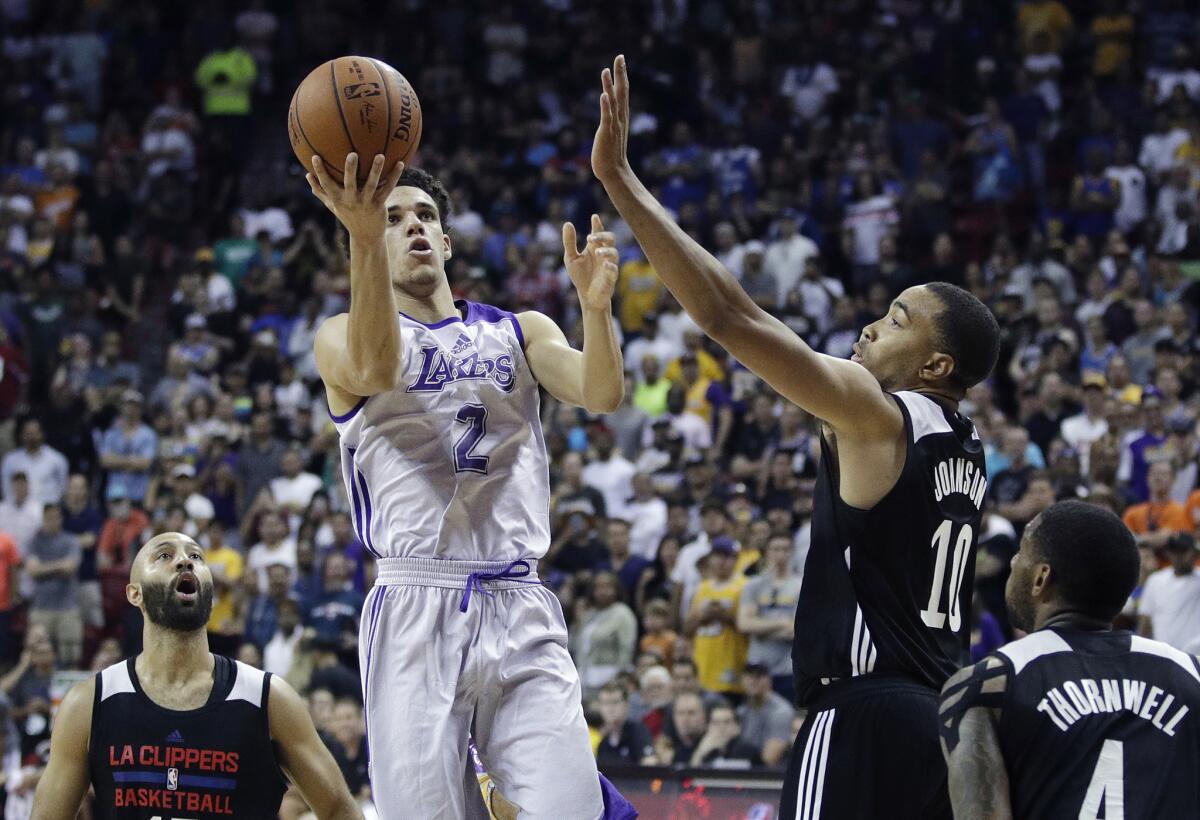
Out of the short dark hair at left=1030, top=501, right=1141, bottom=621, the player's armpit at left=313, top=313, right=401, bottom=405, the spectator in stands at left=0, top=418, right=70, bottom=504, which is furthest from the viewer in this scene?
the spectator in stands at left=0, top=418, right=70, bottom=504

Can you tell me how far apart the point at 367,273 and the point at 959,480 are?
175cm

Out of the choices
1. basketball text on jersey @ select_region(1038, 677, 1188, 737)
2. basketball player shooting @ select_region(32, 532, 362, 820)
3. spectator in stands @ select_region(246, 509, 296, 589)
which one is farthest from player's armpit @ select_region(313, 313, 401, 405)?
spectator in stands @ select_region(246, 509, 296, 589)

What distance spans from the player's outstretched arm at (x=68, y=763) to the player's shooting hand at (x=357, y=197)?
2211 millimetres

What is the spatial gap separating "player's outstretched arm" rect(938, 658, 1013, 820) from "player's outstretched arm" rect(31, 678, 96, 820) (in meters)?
3.33

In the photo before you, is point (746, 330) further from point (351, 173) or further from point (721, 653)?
point (721, 653)

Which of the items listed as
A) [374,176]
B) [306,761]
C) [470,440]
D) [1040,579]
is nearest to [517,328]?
[470,440]

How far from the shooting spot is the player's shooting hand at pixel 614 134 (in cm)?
444

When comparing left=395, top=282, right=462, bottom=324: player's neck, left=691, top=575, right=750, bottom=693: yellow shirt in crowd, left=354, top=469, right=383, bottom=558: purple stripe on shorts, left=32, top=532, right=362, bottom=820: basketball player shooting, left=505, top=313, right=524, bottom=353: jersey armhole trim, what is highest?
left=395, top=282, right=462, bottom=324: player's neck

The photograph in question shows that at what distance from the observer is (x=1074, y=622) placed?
4.00 metres

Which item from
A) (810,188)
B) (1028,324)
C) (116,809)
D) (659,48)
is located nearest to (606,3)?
(659,48)

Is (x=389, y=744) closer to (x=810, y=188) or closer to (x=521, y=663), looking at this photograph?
(x=521, y=663)

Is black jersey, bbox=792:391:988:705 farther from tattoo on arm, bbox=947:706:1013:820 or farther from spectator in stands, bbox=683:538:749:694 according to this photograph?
spectator in stands, bbox=683:538:749:694

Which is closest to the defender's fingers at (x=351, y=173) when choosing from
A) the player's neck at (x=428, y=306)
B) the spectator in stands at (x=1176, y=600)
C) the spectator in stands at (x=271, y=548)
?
the player's neck at (x=428, y=306)

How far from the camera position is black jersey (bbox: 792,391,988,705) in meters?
4.48
